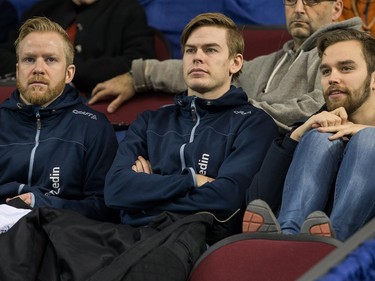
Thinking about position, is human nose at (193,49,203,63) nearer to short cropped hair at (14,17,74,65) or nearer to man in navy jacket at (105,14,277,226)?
man in navy jacket at (105,14,277,226)

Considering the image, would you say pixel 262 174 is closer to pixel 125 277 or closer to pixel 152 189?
pixel 152 189

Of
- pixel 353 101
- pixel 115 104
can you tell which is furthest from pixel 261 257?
pixel 115 104

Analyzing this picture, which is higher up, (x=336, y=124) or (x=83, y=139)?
(x=336, y=124)

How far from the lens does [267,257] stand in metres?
2.02

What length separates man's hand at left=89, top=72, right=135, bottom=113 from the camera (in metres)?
3.25

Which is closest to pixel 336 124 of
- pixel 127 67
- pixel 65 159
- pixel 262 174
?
pixel 262 174

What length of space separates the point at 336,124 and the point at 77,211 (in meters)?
0.74

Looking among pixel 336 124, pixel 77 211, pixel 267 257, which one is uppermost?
pixel 336 124

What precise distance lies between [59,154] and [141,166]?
0.26m

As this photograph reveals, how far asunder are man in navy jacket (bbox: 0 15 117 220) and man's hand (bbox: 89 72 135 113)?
1.36 ft

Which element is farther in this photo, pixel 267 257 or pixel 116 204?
pixel 116 204

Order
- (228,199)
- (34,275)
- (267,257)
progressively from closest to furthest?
(267,257), (34,275), (228,199)

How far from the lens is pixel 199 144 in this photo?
255 centimetres

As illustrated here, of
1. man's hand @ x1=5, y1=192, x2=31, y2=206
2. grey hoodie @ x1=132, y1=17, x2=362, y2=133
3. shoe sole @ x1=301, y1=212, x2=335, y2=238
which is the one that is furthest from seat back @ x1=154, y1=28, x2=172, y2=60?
shoe sole @ x1=301, y1=212, x2=335, y2=238
